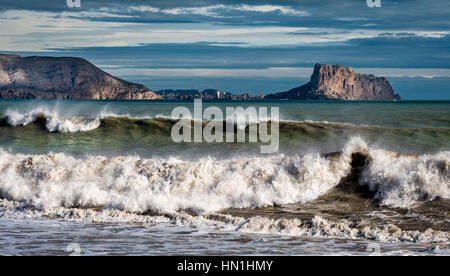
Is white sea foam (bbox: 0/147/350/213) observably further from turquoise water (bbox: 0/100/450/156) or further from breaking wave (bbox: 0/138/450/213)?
turquoise water (bbox: 0/100/450/156)

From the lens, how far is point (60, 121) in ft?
82.1

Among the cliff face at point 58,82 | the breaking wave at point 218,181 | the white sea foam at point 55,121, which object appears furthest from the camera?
the cliff face at point 58,82

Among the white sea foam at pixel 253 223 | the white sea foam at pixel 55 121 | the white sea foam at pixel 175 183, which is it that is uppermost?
the white sea foam at pixel 55 121

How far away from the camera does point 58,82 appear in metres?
186

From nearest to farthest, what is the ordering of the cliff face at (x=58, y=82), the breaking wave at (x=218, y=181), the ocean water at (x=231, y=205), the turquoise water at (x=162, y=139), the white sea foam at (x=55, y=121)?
1. the ocean water at (x=231, y=205)
2. the breaking wave at (x=218, y=181)
3. the turquoise water at (x=162, y=139)
4. the white sea foam at (x=55, y=121)
5. the cliff face at (x=58, y=82)

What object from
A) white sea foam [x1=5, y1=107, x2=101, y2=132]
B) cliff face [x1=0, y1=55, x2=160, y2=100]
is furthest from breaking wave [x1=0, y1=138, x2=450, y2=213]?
cliff face [x1=0, y1=55, x2=160, y2=100]

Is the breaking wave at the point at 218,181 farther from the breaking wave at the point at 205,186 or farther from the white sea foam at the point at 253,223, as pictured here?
the white sea foam at the point at 253,223

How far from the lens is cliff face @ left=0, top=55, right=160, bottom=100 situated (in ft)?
576

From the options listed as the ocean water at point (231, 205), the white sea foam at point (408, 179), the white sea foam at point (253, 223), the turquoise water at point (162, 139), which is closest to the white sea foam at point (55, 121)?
the turquoise water at point (162, 139)

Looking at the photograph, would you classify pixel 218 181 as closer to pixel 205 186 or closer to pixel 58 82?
pixel 205 186

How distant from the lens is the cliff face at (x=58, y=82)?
176 m

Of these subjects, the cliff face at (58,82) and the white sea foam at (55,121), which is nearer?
A: the white sea foam at (55,121)

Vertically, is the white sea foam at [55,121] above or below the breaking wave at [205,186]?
above
